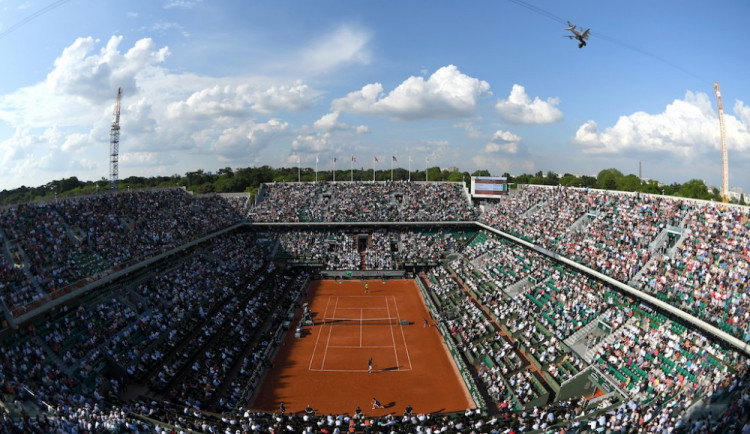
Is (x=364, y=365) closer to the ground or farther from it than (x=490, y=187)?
closer to the ground

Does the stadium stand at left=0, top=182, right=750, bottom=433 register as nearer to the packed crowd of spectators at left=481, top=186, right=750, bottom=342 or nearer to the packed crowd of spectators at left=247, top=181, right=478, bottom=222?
the packed crowd of spectators at left=481, top=186, right=750, bottom=342

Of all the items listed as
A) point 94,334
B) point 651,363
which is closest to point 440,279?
point 651,363

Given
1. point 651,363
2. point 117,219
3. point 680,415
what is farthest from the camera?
point 117,219

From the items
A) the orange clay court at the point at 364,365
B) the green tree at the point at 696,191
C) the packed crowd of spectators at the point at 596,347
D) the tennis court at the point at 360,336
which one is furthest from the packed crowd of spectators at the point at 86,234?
the green tree at the point at 696,191

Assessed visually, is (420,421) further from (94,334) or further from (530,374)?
(94,334)

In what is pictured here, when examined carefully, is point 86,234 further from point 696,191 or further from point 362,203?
point 696,191

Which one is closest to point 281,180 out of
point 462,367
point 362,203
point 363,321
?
point 362,203
